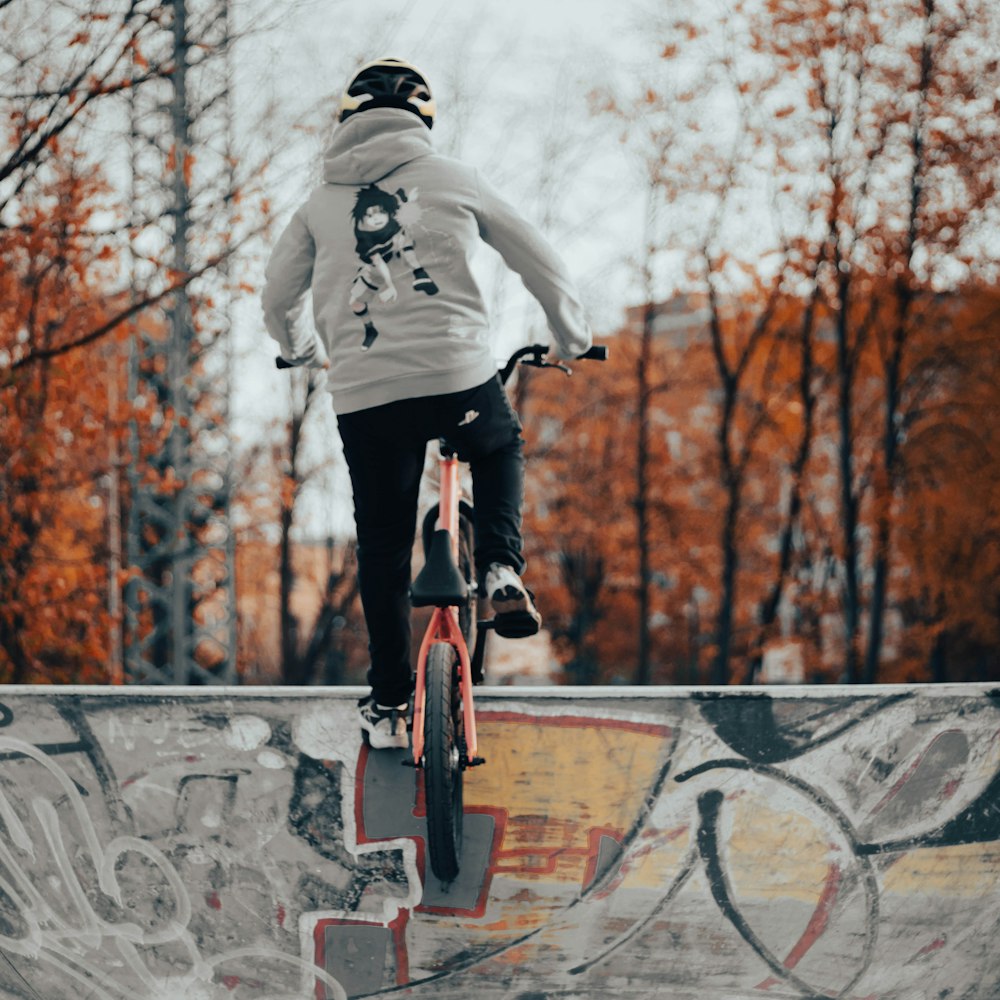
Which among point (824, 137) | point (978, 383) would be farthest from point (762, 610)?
point (824, 137)

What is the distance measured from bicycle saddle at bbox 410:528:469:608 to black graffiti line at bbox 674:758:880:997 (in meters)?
0.96

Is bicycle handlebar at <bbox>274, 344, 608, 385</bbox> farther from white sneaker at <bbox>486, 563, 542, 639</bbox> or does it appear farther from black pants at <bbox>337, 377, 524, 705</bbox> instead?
white sneaker at <bbox>486, 563, 542, 639</bbox>

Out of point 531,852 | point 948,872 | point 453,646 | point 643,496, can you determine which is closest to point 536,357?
point 453,646

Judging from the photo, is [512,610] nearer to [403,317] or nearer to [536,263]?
[403,317]

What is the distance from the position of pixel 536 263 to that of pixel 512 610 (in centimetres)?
103

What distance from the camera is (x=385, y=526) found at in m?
3.19

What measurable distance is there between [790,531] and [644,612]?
3549mm

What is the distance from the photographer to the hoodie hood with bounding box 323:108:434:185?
9.66 feet

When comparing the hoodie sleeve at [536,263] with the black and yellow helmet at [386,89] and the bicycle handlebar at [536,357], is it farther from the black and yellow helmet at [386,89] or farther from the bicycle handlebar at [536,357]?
the black and yellow helmet at [386,89]

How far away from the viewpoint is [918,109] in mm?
16672

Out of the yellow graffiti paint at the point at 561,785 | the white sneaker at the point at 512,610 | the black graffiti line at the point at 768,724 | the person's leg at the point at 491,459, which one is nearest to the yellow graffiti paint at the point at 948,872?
the black graffiti line at the point at 768,724

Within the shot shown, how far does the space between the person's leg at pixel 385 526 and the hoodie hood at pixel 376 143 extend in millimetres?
676

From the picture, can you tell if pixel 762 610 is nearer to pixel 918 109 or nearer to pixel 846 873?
pixel 918 109

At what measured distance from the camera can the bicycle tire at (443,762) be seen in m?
2.72
